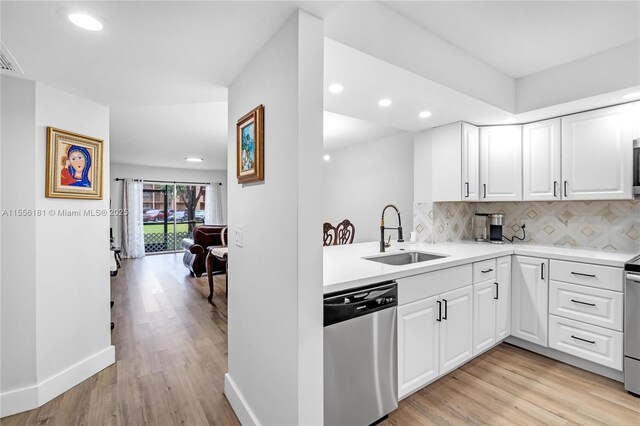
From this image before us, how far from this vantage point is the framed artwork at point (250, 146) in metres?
1.54

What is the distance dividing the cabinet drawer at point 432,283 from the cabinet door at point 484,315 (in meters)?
0.21

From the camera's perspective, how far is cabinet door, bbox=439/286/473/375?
6.72ft

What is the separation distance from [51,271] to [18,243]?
0.88 feet

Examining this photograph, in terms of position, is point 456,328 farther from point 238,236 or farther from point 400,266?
point 238,236

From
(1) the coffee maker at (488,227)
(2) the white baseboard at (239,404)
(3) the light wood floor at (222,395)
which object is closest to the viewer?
(2) the white baseboard at (239,404)

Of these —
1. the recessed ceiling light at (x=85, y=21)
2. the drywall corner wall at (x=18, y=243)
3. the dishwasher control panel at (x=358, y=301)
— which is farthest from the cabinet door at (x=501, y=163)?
the drywall corner wall at (x=18, y=243)

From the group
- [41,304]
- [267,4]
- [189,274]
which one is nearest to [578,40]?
[267,4]

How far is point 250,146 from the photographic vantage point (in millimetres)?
1671

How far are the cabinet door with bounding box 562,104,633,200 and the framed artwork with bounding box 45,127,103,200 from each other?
4.01 m

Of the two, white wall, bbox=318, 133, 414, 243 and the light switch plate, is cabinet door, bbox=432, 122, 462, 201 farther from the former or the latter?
the light switch plate

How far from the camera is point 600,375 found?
2234mm

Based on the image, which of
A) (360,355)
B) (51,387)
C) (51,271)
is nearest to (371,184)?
(360,355)

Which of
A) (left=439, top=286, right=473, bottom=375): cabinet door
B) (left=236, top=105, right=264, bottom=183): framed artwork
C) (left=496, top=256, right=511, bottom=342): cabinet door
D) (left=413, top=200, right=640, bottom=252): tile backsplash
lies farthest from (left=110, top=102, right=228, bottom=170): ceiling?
(left=496, top=256, right=511, bottom=342): cabinet door

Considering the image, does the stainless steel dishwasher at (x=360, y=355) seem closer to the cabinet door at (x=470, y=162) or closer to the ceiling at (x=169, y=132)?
the cabinet door at (x=470, y=162)
